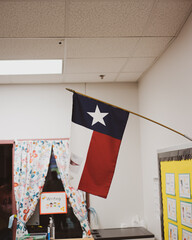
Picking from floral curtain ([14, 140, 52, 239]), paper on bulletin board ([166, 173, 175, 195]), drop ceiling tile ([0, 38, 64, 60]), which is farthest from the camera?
floral curtain ([14, 140, 52, 239])

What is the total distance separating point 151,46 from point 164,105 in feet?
2.18

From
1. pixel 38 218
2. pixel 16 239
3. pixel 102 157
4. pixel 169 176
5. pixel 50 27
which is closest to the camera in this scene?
pixel 102 157

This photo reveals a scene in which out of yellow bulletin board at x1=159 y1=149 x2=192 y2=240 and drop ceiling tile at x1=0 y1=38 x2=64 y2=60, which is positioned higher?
drop ceiling tile at x1=0 y1=38 x2=64 y2=60

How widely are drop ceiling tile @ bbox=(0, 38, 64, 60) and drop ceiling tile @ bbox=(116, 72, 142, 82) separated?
1090mm

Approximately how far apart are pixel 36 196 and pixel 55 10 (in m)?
2.60

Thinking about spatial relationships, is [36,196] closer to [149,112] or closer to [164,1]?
[149,112]

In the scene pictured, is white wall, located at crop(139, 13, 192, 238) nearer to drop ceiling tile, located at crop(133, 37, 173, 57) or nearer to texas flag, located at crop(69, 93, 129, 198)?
drop ceiling tile, located at crop(133, 37, 173, 57)

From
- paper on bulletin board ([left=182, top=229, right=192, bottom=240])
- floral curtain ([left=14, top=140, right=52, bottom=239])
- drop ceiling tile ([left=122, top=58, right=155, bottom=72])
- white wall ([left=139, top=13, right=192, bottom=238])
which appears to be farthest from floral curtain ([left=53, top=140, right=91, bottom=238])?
paper on bulletin board ([left=182, top=229, right=192, bottom=240])

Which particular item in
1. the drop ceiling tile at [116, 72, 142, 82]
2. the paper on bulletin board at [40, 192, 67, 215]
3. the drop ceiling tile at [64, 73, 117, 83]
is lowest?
the paper on bulletin board at [40, 192, 67, 215]

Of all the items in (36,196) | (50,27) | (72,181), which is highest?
(50,27)

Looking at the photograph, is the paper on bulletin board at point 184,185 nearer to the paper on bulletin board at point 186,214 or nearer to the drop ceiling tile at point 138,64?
the paper on bulletin board at point 186,214

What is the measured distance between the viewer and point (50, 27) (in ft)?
8.70

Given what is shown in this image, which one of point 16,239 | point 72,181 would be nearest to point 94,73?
point 72,181

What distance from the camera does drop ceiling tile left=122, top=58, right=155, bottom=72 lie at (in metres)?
3.56
